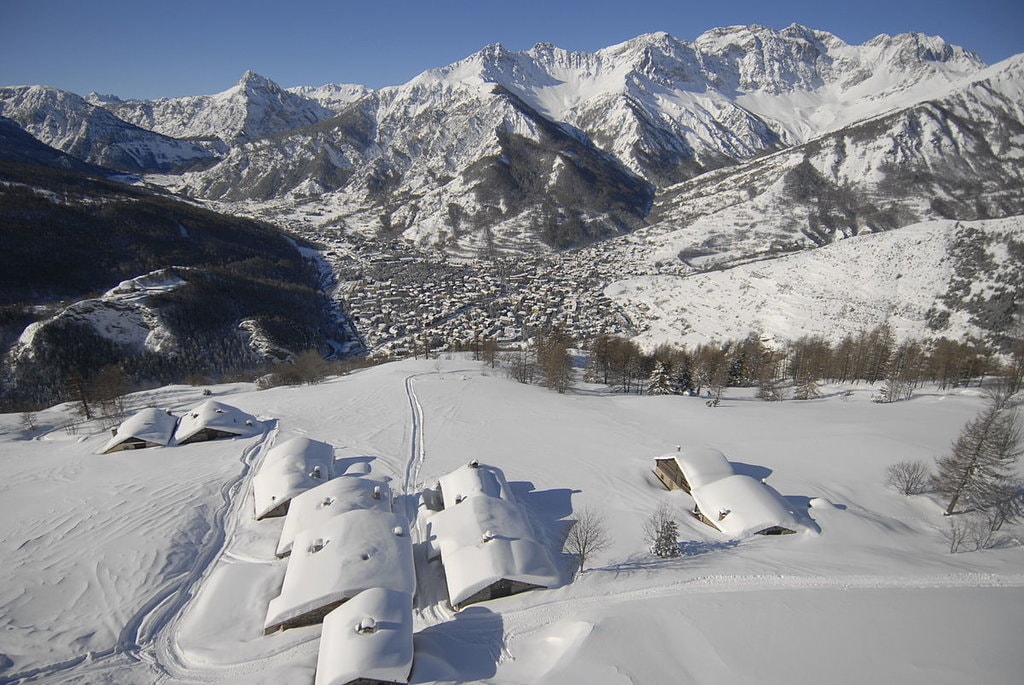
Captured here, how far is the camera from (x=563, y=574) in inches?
818

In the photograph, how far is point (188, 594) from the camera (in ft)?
68.9

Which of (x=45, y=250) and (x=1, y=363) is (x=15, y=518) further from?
(x=45, y=250)

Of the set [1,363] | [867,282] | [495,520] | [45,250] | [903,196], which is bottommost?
[1,363]

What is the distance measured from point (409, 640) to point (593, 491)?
57.6ft

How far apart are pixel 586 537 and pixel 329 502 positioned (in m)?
14.4

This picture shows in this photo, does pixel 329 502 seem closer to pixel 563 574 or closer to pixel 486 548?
pixel 486 548

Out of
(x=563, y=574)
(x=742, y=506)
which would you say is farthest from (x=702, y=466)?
(x=563, y=574)

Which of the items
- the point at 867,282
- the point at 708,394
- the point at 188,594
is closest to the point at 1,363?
the point at 188,594

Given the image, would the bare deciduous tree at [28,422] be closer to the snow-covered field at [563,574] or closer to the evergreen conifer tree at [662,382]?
the snow-covered field at [563,574]

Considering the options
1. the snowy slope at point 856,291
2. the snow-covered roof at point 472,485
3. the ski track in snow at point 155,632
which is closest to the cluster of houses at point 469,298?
the snowy slope at point 856,291

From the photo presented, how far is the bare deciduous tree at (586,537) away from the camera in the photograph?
2198cm

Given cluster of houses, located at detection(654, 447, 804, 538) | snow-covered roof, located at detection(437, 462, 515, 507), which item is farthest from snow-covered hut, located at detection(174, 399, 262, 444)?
cluster of houses, located at detection(654, 447, 804, 538)

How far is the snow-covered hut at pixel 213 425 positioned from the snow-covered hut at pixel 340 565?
20.7 metres

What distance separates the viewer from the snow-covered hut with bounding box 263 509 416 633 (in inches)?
724
